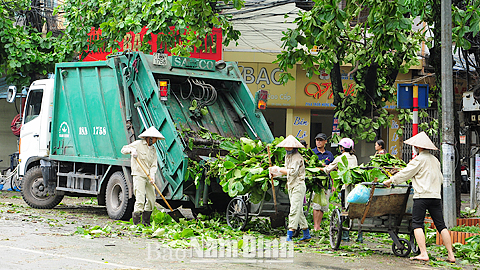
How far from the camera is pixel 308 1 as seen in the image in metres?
17.8

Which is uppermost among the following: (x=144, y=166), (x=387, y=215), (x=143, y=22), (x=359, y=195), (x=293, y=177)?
(x=143, y=22)

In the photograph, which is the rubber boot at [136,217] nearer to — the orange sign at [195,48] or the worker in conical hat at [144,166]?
the worker in conical hat at [144,166]

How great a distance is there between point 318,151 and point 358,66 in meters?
3.87

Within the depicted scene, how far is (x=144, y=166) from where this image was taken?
9.68 m

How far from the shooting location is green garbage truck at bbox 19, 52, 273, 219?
32.0 feet

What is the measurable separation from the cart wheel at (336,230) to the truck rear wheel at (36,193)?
645 cm

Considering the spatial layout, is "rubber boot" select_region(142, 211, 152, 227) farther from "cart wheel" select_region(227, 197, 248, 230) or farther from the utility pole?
the utility pole

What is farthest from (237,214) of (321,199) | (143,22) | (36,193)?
(143,22)

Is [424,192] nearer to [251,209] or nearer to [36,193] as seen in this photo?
[251,209]

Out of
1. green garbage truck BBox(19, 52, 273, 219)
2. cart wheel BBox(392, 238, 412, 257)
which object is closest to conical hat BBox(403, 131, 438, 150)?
cart wheel BBox(392, 238, 412, 257)

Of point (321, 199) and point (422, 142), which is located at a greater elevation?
point (422, 142)

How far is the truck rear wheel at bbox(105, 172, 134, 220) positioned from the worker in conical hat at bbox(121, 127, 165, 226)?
2.27ft

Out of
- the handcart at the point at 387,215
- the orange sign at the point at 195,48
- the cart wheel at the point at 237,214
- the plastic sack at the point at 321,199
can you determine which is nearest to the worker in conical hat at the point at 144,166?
the cart wheel at the point at 237,214

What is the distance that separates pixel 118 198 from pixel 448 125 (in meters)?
5.75
